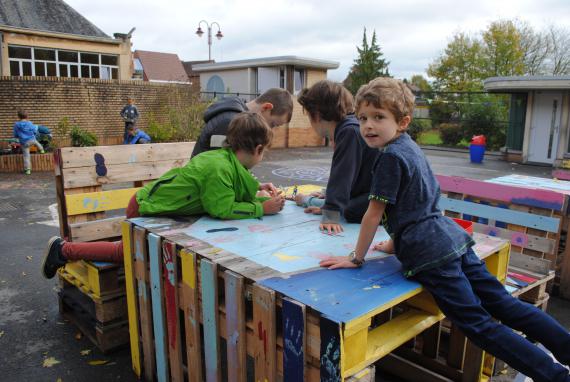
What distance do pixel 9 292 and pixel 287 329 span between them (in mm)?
3781

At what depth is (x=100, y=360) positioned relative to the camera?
3295 millimetres

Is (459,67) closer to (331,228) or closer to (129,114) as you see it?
(129,114)

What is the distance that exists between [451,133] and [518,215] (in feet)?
74.5

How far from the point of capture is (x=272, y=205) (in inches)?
124

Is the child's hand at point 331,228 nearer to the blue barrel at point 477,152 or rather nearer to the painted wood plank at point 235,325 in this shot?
the painted wood plank at point 235,325

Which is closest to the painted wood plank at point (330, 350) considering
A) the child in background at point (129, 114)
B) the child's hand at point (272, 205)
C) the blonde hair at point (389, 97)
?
the blonde hair at point (389, 97)

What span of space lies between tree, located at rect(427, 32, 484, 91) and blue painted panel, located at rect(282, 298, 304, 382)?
3759cm

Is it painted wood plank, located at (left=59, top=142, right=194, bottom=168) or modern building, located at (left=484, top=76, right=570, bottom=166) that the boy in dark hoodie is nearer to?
painted wood plank, located at (left=59, top=142, right=194, bottom=168)

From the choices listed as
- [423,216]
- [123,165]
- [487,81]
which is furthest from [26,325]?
[487,81]

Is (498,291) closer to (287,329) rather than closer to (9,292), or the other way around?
(287,329)

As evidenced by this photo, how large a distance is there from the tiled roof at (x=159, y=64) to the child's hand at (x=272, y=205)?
164 feet

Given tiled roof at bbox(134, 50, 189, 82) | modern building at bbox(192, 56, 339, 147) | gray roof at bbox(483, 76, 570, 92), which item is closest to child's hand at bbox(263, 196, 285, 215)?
gray roof at bbox(483, 76, 570, 92)

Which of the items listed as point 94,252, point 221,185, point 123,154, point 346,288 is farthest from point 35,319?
point 346,288

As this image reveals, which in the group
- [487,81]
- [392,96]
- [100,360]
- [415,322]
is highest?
[487,81]
